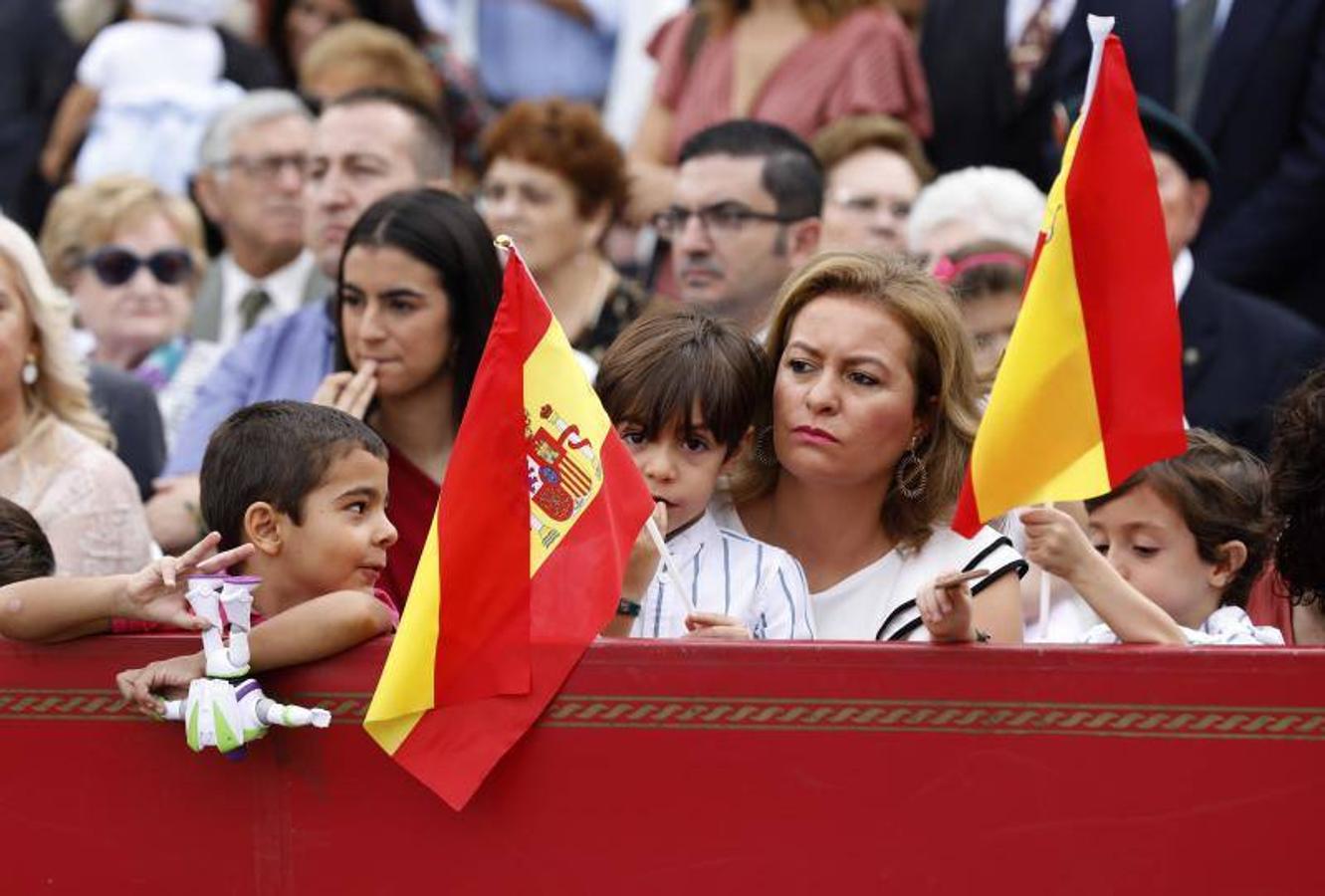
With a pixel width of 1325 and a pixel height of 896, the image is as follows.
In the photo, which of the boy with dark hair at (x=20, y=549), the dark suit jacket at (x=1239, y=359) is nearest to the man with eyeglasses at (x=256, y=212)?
the dark suit jacket at (x=1239, y=359)

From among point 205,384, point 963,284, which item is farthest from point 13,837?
point 963,284

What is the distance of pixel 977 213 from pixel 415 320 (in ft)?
6.90

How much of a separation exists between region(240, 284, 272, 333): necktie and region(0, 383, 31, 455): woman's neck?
2675 mm

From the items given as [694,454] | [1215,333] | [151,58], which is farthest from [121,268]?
[694,454]

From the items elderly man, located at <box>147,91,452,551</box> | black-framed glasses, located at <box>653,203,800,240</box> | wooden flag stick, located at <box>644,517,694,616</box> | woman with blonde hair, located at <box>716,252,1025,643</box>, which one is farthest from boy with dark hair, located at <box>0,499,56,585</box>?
black-framed glasses, located at <box>653,203,800,240</box>

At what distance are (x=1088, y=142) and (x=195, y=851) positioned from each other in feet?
6.42

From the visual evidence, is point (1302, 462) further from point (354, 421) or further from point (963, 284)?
point (963, 284)

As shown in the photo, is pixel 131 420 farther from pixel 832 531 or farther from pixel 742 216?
pixel 832 531

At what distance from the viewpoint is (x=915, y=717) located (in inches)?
166

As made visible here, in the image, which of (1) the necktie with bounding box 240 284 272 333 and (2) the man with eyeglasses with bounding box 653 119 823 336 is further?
(1) the necktie with bounding box 240 284 272 333

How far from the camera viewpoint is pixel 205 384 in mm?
7312

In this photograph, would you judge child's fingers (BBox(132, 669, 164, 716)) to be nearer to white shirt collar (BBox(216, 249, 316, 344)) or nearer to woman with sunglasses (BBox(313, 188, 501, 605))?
woman with sunglasses (BBox(313, 188, 501, 605))

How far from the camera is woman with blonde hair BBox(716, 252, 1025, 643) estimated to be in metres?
5.18

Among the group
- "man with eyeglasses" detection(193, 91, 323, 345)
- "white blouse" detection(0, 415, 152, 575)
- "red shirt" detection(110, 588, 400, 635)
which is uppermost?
"man with eyeglasses" detection(193, 91, 323, 345)
